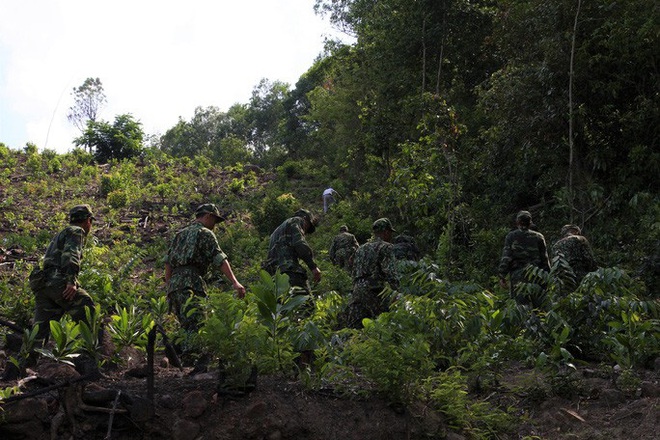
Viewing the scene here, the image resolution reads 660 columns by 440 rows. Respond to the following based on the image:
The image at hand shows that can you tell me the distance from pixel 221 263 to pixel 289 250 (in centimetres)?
151

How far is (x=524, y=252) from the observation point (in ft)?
31.9

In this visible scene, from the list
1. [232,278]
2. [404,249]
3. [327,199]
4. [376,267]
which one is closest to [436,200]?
[404,249]

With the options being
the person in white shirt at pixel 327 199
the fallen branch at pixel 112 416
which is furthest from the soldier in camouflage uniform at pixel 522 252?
the person in white shirt at pixel 327 199

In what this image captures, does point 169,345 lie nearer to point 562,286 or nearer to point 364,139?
point 562,286

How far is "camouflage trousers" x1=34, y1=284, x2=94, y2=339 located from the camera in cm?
710

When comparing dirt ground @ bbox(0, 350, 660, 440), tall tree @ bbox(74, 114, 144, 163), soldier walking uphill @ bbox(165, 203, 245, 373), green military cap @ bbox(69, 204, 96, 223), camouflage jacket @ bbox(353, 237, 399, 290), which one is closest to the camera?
dirt ground @ bbox(0, 350, 660, 440)

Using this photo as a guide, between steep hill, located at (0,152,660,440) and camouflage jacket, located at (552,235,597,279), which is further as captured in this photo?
camouflage jacket, located at (552,235,597,279)

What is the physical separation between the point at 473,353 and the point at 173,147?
5058 centimetres

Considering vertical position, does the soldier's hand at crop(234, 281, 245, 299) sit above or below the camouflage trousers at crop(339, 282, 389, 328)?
above

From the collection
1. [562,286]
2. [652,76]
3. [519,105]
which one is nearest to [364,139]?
[519,105]

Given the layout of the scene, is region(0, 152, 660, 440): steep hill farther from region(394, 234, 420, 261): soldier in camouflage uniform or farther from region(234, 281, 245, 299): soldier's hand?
region(394, 234, 420, 261): soldier in camouflage uniform

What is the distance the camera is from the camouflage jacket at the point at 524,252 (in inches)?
382

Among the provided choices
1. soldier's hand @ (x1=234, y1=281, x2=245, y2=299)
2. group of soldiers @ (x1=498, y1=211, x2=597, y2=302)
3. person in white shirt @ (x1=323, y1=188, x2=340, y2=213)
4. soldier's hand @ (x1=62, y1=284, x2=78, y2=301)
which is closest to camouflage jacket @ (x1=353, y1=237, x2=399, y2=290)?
soldier's hand @ (x1=234, y1=281, x2=245, y2=299)

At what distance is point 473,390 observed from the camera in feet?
21.9
